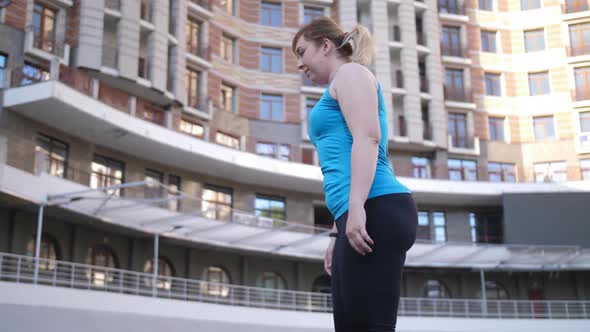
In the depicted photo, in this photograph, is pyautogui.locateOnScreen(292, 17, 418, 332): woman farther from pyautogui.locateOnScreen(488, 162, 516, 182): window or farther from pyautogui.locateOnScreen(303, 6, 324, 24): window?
pyautogui.locateOnScreen(303, 6, 324, 24): window

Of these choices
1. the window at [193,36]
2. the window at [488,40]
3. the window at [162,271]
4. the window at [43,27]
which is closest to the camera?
the window at [43,27]

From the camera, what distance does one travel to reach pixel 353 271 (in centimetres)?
310

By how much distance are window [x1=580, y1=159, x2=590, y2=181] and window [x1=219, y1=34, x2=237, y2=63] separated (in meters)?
19.7

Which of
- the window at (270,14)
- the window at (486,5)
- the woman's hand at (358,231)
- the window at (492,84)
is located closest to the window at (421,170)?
the window at (492,84)

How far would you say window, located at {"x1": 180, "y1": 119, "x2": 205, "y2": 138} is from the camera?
34656 millimetres

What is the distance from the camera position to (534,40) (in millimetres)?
44094

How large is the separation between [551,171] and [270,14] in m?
17.7

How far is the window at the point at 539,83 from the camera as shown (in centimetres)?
4319

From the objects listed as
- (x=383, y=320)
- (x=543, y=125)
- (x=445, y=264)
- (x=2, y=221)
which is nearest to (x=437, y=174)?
(x=445, y=264)

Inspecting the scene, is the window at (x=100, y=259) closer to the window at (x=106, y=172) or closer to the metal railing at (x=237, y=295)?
the metal railing at (x=237, y=295)

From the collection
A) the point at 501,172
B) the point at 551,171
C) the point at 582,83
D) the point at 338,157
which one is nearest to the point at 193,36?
the point at 501,172

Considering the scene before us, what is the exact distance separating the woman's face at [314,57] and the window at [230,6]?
36297 mm

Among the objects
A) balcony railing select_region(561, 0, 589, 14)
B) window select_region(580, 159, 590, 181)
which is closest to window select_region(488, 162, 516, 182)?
window select_region(580, 159, 590, 181)

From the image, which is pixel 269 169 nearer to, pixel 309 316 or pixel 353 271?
pixel 309 316
